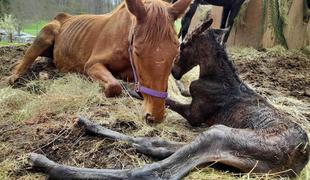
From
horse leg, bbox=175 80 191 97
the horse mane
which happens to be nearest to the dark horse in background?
horse leg, bbox=175 80 191 97

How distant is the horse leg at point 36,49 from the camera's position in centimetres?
583

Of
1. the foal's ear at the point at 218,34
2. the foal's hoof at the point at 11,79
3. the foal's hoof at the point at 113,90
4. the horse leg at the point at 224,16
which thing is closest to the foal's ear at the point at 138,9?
the foal's ear at the point at 218,34

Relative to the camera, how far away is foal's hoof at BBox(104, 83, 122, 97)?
171 inches

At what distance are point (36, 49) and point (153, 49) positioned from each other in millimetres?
2807

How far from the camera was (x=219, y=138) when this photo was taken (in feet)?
9.48

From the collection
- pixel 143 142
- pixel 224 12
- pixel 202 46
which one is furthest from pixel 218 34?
pixel 224 12

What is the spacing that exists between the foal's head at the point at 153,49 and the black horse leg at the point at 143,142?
48 cm

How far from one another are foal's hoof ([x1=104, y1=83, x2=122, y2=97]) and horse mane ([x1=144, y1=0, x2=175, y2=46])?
2.63 feet

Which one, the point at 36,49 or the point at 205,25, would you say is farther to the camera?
the point at 36,49

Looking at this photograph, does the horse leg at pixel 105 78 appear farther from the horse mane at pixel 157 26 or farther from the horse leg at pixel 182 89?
the horse leg at pixel 182 89

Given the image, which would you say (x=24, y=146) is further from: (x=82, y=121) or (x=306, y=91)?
(x=306, y=91)

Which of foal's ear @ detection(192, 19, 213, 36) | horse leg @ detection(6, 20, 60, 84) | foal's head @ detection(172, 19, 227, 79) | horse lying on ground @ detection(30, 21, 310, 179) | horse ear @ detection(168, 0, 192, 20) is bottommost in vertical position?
horse leg @ detection(6, 20, 60, 84)

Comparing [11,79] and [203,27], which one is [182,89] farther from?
[11,79]

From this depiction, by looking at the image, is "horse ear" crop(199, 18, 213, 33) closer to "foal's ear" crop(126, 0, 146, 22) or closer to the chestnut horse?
the chestnut horse
